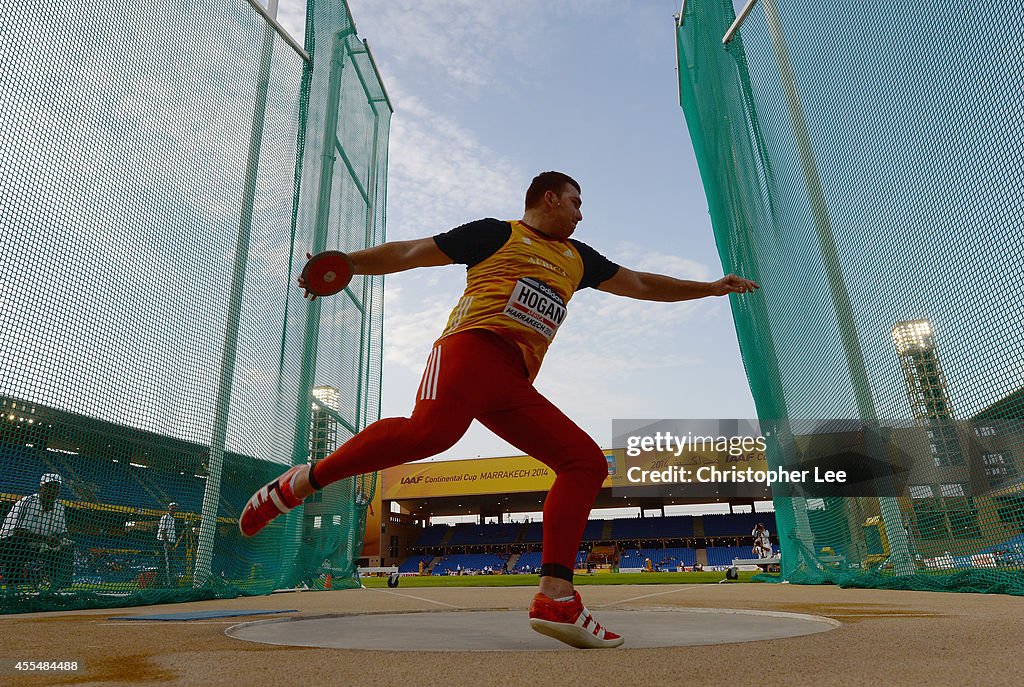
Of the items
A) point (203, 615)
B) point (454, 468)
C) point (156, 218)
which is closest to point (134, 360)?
point (156, 218)

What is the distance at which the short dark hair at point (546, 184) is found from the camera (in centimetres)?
250

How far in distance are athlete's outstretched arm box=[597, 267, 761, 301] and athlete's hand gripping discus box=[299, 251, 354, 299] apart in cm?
106

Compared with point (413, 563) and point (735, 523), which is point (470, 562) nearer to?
point (413, 563)

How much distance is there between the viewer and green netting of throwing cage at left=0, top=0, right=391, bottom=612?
3.92 m

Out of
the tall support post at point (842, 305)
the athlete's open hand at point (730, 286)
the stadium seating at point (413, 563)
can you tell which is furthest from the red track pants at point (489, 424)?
the stadium seating at point (413, 563)

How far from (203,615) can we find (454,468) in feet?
92.9

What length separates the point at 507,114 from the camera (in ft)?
47.5

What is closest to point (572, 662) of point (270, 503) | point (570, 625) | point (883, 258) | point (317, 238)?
point (570, 625)

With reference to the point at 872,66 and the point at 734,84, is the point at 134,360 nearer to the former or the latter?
the point at 872,66

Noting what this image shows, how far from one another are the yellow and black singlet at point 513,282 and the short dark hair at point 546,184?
0.42ft

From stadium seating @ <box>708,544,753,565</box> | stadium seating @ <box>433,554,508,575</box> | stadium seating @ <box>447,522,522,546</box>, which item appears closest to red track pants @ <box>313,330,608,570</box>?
stadium seating @ <box>708,544,753,565</box>

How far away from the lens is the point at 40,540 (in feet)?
13.2

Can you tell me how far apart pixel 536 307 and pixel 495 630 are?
1281mm

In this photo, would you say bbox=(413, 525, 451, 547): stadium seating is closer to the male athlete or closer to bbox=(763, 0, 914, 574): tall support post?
bbox=(763, 0, 914, 574): tall support post
